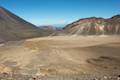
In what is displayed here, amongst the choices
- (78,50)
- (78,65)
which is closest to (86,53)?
(78,50)

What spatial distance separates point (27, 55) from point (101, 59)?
70.9 ft

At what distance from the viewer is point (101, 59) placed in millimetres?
78750

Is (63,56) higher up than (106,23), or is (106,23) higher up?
(106,23)

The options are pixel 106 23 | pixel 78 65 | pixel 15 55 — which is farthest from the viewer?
pixel 106 23

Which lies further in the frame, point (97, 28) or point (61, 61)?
point (97, 28)

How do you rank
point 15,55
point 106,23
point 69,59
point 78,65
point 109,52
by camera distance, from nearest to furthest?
point 78,65 → point 69,59 → point 15,55 → point 109,52 → point 106,23

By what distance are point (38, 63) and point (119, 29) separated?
94.2m

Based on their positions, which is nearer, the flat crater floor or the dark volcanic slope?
the flat crater floor

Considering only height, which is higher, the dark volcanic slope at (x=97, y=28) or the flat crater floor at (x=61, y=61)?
the dark volcanic slope at (x=97, y=28)

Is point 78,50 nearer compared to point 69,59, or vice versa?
point 69,59

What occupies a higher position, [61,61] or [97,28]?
[97,28]

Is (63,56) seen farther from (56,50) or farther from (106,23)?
(106,23)

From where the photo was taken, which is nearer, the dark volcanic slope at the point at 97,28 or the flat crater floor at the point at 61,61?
the flat crater floor at the point at 61,61

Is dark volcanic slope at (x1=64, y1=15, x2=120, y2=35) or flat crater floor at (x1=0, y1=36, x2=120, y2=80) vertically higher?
dark volcanic slope at (x1=64, y1=15, x2=120, y2=35)
